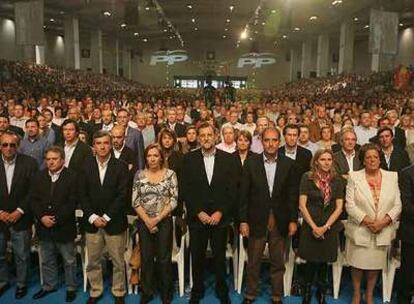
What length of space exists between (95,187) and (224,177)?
1.23m

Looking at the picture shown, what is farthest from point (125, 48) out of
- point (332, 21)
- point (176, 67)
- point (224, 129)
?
point (224, 129)

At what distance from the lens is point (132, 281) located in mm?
4559

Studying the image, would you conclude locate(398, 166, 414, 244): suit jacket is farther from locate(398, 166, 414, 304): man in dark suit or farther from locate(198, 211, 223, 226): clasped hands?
locate(198, 211, 223, 226): clasped hands

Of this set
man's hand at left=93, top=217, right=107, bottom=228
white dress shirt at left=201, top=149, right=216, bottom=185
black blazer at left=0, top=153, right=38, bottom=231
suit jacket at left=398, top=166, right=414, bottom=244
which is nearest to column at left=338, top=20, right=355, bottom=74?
suit jacket at left=398, top=166, right=414, bottom=244

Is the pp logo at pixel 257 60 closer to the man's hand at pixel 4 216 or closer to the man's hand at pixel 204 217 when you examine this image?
the man's hand at pixel 204 217

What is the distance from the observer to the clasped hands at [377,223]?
13.0 feet

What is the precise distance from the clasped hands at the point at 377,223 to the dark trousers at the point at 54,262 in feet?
9.26

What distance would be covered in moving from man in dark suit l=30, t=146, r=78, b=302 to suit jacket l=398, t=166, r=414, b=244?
3.06 meters

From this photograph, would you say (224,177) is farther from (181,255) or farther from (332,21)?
(332,21)

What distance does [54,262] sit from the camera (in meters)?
4.54

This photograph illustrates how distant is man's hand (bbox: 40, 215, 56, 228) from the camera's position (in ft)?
14.0

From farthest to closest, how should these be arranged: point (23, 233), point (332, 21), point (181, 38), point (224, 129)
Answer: point (181, 38) < point (332, 21) < point (224, 129) < point (23, 233)

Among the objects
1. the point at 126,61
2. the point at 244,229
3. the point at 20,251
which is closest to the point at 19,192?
the point at 20,251

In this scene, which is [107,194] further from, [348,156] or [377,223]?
[348,156]
